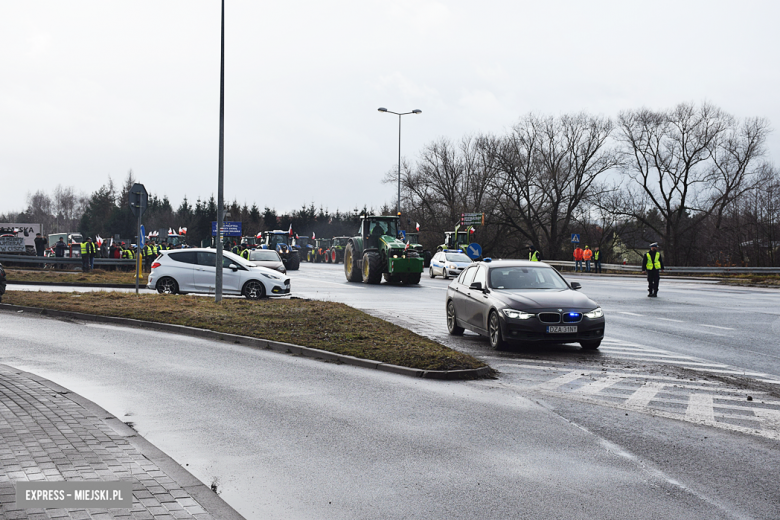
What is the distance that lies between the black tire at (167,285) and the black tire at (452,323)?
1184 cm

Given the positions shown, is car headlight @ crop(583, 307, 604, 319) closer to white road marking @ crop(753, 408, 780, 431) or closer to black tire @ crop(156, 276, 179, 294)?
white road marking @ crop(753, 408, 780, 431)

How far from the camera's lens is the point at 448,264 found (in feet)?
125

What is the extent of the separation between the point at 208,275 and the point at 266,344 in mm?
11405

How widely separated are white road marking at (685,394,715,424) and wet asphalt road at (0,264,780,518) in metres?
0.04

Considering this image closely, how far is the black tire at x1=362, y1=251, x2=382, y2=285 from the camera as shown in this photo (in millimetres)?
30844

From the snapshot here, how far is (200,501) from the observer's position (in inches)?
183

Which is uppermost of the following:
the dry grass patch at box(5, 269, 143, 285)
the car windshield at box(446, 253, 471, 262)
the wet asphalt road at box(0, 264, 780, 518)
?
the car windshield at box(446, 253, 471, 262)

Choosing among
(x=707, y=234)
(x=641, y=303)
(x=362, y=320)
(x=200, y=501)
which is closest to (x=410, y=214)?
(x=707, y=234)

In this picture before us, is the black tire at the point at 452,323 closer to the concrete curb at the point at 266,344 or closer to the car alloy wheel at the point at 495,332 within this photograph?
the car alloy wheel at the point at 495,332

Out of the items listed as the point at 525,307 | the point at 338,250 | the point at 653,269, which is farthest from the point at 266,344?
the point at 338,250

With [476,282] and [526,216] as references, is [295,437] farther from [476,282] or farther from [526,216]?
[526,216]

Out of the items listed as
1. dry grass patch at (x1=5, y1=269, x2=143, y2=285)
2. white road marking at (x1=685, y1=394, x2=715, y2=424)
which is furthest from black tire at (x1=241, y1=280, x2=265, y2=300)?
white road marking at (x1=685, y1=394, x2=715, y2=424)

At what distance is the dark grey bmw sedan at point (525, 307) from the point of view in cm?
1185

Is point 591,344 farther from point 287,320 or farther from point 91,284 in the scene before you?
point 91,284
